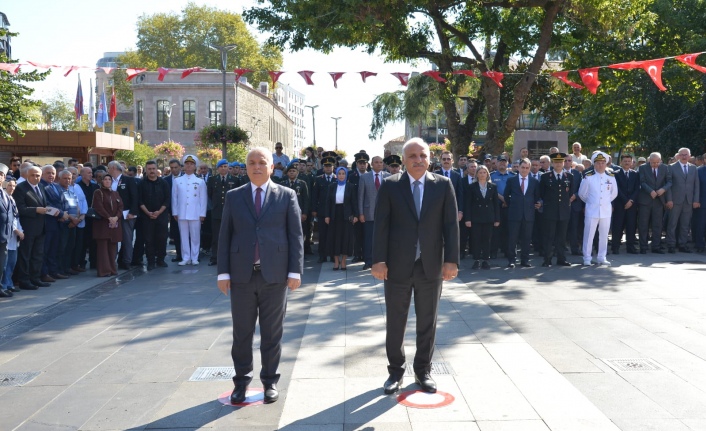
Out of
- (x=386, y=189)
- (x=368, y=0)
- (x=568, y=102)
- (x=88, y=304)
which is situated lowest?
(x=88, y=304)

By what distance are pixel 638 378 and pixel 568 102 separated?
22995mm

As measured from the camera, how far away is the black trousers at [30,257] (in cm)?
1075

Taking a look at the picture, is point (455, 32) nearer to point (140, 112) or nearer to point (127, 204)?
point (127, 204)

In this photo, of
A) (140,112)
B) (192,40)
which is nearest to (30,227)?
(140,112)

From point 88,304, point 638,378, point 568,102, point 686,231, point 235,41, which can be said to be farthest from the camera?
point 235,41

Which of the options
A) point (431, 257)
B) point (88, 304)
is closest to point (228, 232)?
point (431, 257)

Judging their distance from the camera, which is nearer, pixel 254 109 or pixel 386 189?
pixel 386 189

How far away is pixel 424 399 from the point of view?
526 cm

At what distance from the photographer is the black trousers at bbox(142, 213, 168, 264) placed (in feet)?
43.9

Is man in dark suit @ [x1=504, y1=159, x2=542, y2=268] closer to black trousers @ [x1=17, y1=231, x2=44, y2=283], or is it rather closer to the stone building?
black trousers @ [x1=17, y1=231, x2=44, y2=283]

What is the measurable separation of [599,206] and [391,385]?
892 centimetres

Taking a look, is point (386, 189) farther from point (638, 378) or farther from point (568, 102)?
point (568, 102)

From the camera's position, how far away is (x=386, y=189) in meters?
5.54

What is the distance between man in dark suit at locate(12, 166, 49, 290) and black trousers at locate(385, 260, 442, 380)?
Result: 24.4 feet
